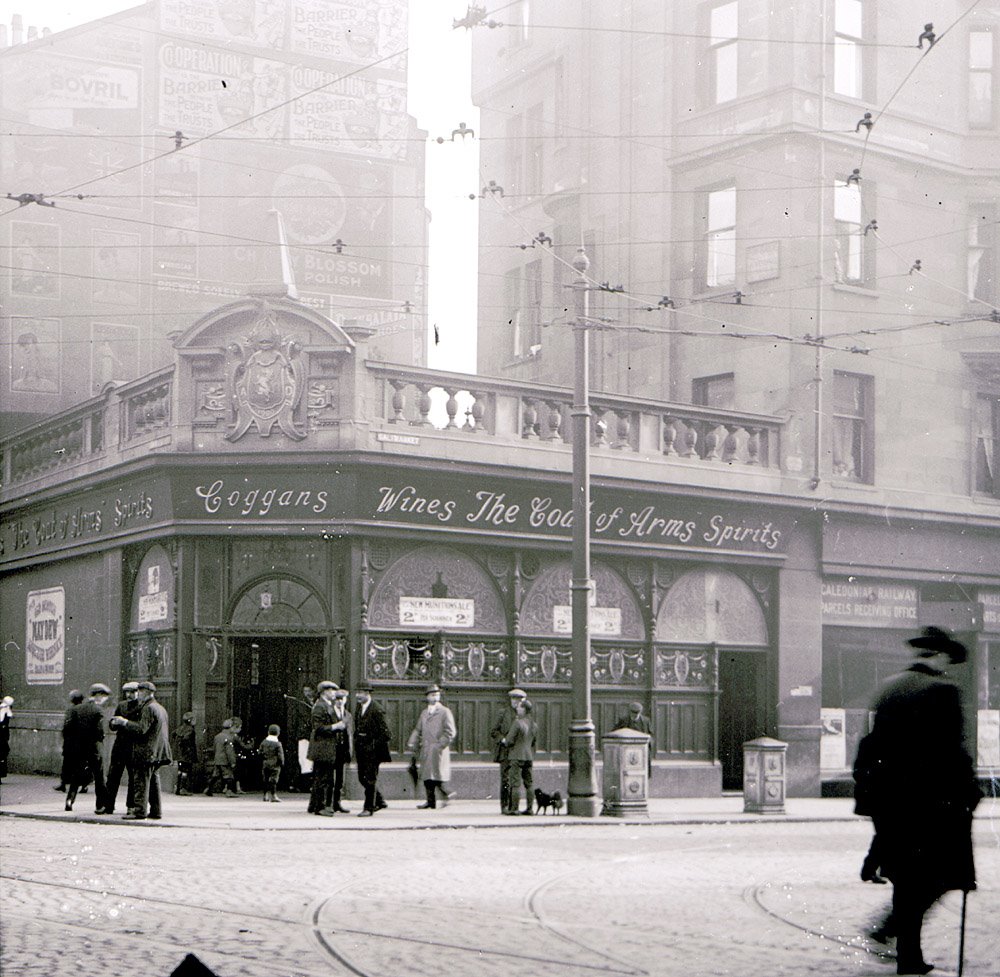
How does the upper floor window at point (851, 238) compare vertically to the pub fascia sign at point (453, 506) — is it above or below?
above

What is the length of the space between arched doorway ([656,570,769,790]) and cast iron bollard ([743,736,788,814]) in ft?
14.7

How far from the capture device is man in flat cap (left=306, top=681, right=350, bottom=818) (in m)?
20.4

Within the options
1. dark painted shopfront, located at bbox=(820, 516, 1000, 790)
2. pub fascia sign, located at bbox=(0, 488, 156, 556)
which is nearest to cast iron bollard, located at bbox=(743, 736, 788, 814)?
dark painted shopfront, located at bbox=(820, 516, 1000, 790)

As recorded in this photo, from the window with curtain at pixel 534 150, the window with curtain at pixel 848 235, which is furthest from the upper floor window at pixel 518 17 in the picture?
the window with curtain at pixel 848 235

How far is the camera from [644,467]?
2645 cm

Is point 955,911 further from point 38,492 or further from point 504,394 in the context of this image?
point 38,492

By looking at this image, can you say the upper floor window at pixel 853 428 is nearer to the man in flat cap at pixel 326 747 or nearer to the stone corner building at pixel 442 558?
the stone corner building at pixel 442 558

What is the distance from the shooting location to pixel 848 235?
93.4 feet

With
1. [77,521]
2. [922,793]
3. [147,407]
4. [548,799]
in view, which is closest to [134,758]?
[548,799]

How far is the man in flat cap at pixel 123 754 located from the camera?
19.7 metres

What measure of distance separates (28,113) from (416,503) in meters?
17.4

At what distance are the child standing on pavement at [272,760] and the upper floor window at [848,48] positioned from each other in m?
14.3

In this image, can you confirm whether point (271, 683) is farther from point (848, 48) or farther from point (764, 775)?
point (848, 48)

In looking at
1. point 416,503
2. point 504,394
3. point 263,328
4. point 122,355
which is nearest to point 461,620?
point 416,503
